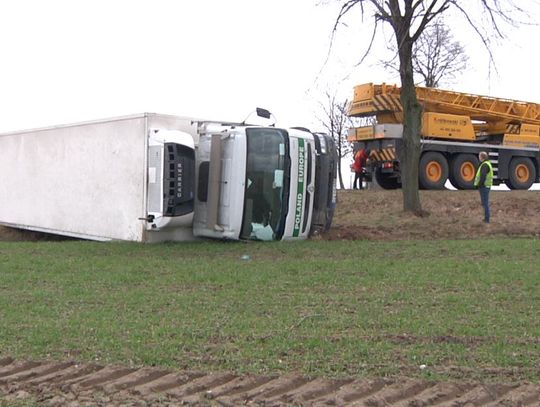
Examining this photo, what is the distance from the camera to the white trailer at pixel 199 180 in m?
11.9

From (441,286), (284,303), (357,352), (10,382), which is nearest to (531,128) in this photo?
(441,286)

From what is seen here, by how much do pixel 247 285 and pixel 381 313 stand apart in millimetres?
2109

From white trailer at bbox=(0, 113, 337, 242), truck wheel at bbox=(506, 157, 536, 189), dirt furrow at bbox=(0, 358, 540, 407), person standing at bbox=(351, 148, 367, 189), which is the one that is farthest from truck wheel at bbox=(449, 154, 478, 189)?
dirt furrow at bbox=(0, 358, 540, 407)

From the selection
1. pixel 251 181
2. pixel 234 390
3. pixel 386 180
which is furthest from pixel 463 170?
pixel 234 390

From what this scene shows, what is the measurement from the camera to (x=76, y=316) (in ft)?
21.9

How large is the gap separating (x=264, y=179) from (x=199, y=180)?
1.17m

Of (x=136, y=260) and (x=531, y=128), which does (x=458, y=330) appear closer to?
(x=136, y=260)

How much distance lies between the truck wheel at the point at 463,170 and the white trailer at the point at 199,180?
8947mm

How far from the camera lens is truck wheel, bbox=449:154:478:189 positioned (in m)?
21.0

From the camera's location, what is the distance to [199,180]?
12.2 m

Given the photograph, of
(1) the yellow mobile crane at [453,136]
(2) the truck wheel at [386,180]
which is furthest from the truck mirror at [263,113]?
Answer: (2) the truck wheel at [386,180]

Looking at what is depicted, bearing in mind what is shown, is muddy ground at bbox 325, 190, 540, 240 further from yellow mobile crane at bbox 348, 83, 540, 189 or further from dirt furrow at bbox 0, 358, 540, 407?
dirt furrow at bbox 0, 358, 540, 407

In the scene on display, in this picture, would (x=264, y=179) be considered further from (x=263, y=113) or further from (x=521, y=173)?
(x=521, y=173)

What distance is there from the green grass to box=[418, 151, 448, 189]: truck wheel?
914 centimetres
